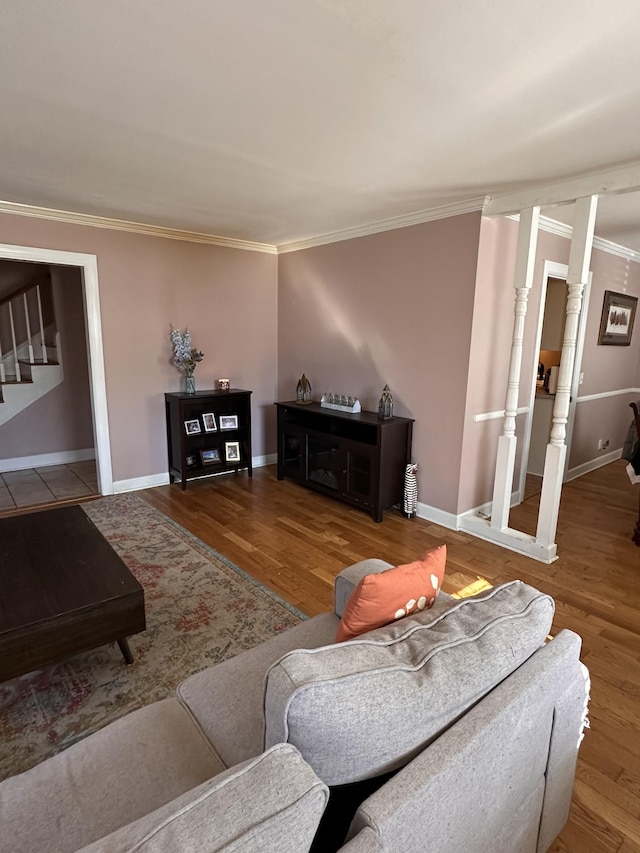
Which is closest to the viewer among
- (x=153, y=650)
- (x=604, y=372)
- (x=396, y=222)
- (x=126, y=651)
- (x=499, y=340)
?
(x=126, y=651)

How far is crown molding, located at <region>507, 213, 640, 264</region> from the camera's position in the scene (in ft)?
12.0

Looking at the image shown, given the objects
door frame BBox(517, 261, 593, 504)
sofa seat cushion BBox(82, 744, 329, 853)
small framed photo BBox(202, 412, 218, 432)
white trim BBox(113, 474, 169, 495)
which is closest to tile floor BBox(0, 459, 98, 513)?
white trim BBox(113, 474, 169, 495)

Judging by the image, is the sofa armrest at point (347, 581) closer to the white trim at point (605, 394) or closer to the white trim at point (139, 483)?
the white trim at point (139, 483)

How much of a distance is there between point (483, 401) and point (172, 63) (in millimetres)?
2858

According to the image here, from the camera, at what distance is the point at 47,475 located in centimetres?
491

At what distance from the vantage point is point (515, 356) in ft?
10.5

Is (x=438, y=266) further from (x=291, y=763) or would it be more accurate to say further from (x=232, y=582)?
(x=291, y=763)

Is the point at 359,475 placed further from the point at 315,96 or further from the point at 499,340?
the point at 315,96

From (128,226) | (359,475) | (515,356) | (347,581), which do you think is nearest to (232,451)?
(359,475)

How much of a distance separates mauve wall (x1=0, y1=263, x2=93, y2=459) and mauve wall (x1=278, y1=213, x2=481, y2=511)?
8.45 feet

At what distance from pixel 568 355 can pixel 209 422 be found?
315 centimetres

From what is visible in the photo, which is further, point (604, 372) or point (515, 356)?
point (604, 372)

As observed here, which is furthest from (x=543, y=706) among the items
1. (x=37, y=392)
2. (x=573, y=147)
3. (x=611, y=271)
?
(x=37, y=392)

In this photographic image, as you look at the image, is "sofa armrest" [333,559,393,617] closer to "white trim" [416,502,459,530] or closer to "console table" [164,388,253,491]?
"white trim" [416,502,459,530]
